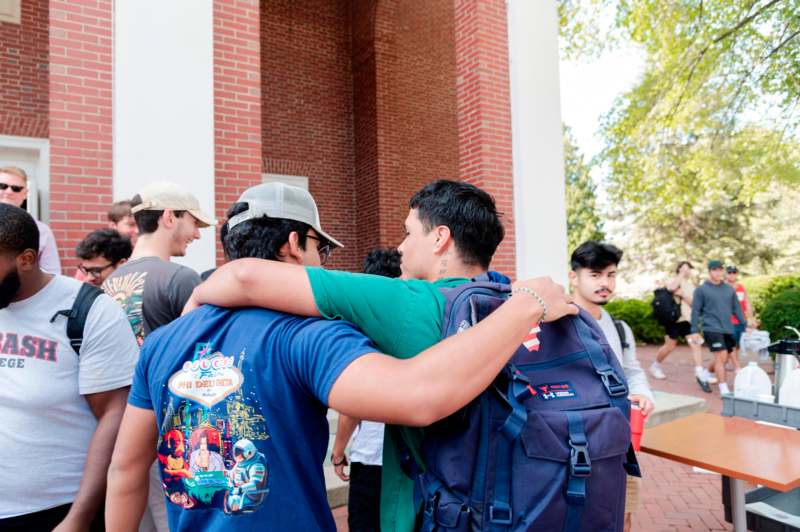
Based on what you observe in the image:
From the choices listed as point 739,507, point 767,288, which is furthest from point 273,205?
point 767,288

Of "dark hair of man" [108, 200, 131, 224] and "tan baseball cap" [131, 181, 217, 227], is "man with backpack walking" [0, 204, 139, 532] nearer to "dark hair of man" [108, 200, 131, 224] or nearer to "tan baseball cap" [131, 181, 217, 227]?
"tan baseball cap" [131, 181, 217, 227]

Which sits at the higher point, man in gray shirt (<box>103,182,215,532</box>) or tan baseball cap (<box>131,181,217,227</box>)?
tan baseball cap (<box>131,181,217,227</box>)

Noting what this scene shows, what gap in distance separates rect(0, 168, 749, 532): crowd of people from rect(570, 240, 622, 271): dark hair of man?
1.78 metres

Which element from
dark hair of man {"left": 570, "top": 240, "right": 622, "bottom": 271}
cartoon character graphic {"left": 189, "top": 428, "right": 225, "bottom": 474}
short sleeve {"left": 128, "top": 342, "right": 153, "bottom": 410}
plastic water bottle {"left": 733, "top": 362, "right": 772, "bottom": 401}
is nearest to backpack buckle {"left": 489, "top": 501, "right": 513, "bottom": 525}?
cartoon character graphic {"left": 189, "top": 428, "right": 225, "bottom": 474}

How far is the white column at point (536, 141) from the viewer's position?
21.5 ft

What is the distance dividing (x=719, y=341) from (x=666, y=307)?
1475mm

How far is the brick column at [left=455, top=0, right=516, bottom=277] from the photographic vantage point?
6.44 metres

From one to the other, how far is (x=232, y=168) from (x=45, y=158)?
169 inches

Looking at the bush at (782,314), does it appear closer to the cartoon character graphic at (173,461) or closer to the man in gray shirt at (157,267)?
the man in gray shirt at (157,267)

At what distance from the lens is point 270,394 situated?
1.21 meters

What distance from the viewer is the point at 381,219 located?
32.9 ft

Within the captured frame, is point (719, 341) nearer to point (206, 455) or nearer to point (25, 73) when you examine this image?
point (206, 455)

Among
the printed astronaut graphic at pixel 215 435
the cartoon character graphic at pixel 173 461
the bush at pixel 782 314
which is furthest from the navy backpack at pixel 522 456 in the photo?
the bush at pixel 782 314

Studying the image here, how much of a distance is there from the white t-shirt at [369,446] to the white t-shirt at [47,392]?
1272mm
